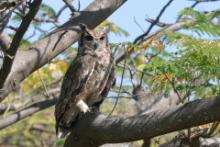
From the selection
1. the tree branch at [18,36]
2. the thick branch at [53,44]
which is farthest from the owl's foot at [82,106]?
the tree branch at [18,36]

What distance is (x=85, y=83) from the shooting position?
5863 mm

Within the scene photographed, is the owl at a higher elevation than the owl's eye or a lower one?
lower

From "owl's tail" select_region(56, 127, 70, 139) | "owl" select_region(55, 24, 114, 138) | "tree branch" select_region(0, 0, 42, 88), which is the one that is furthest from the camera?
"owl" select_region(55, 24, 114, 138)

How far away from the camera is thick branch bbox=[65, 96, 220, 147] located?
3416mm

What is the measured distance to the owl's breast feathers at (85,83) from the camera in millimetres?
5668

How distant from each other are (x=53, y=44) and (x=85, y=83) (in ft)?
1.63

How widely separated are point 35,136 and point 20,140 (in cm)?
49

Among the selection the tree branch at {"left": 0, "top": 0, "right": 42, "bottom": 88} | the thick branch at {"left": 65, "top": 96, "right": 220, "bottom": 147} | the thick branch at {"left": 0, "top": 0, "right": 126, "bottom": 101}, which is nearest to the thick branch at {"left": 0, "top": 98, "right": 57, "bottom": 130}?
the thick branch at {"left": 0, "top": 0, "right": 126, "bottom": 101}

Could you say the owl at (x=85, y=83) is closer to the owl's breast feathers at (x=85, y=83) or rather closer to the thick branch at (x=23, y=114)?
the owl's breast feathers at (x=85, y=83)

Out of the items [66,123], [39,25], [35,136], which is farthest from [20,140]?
[66,123]

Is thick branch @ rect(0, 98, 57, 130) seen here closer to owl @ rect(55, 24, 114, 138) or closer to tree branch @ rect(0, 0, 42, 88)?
owl @ rect(55, 24, 114, 138)

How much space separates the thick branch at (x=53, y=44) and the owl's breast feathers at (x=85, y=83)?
0.26 metres

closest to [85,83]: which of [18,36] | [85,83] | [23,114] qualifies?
[85,83]

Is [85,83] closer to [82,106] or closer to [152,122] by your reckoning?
[82,106]
